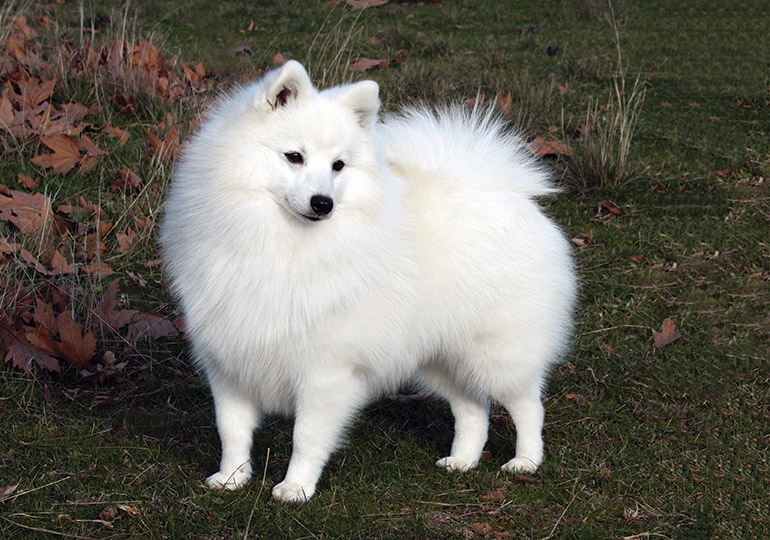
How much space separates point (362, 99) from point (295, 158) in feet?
1.15

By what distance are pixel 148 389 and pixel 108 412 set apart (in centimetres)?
32

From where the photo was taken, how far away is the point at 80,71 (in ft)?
22.3

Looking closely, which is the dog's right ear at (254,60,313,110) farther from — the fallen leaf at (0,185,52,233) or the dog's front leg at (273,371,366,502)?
the fallen leaf at (0,185,52,233)

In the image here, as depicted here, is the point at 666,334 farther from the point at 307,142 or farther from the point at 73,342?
the point at 73,342

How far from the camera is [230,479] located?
3.27m

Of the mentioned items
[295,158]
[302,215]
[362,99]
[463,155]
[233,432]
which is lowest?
[233,432]

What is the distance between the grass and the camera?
3.20 meters

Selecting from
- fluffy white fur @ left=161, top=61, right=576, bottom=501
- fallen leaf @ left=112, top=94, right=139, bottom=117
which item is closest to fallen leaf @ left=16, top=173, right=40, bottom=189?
fallen leaf @ left=112, top=94, right=139, bottom=117

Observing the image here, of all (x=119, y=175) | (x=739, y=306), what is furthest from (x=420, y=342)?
(x=119, y=175)

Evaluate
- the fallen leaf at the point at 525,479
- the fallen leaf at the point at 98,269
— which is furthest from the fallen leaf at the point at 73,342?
the fallen leaf at the point at 525,479

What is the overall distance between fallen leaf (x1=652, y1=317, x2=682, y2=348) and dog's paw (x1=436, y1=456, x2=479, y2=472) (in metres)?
1.77

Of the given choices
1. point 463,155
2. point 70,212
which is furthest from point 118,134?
point 463,155

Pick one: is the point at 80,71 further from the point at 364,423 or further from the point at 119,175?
the point at 364,423

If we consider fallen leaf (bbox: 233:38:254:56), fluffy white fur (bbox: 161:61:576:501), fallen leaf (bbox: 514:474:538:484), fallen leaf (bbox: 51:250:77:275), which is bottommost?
fallen leaf (bbox: 233:38:254:56)
